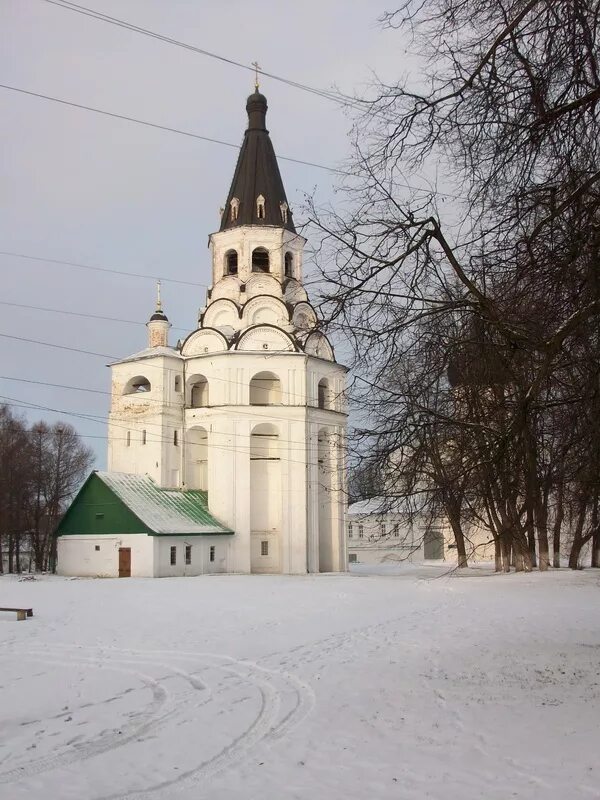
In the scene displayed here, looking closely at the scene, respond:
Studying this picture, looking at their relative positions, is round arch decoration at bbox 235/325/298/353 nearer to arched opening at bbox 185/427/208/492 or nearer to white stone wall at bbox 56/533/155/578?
arched opening at bbox 185/427/208/492

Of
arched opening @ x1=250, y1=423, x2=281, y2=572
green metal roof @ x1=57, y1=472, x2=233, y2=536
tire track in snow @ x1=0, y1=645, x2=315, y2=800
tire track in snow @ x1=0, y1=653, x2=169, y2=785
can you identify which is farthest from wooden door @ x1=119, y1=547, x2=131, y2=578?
tire track in snow @ x1=0, y1=653, x2=169, y2=785

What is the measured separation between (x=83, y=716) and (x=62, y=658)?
3880mm

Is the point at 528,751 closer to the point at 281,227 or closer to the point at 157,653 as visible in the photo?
the point at 157,653

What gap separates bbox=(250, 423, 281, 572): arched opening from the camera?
42.9 metres

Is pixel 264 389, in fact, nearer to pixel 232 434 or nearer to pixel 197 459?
pixel 232 434

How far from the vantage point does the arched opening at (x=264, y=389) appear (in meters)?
45.0

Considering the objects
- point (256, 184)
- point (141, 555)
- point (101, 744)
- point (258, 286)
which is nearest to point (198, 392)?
point (258, 286)

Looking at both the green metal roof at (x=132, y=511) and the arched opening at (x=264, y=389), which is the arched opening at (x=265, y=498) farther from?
the green metal roof at (x=132, y=511)

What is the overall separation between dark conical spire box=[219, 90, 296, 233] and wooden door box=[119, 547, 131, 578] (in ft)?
62.5

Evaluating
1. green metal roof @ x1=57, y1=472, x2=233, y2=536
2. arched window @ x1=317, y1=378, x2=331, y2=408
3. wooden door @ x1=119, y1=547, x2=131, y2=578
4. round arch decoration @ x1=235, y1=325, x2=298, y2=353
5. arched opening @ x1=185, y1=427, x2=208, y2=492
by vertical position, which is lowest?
wooden door @ x1=119, y1=547, x2=131, y2=578

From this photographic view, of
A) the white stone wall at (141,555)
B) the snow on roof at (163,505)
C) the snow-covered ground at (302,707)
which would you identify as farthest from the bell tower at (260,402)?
the snow-covered ground at (302,707)

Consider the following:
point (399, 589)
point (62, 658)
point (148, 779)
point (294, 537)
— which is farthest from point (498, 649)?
point (294, 537)

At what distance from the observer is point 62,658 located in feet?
38.4

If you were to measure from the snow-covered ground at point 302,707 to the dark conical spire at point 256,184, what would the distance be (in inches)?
1287
